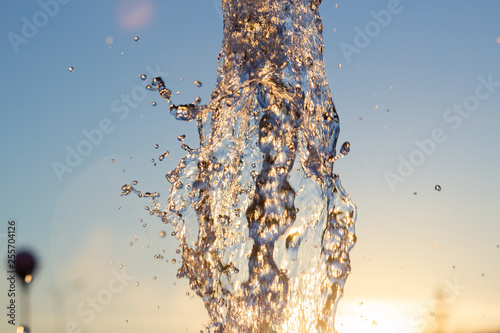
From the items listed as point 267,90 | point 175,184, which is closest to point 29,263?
point 175,184

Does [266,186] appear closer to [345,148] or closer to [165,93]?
[345,148]

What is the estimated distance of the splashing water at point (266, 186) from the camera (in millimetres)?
5051

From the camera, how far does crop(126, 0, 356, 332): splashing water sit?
505 centimetres

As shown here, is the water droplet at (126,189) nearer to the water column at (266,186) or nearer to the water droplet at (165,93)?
the water column at (266,186)

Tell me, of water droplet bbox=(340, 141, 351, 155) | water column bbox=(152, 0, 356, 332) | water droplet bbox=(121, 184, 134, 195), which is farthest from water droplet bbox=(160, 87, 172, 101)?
water droplet bbox=(340, 141, 351, 155)

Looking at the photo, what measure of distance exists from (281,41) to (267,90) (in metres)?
0.52

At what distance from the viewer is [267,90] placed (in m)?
5.15

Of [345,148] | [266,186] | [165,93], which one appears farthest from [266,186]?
[165,93]

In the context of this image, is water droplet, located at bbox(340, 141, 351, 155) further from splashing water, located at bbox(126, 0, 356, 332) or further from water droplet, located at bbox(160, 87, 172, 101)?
water droplet, located at bbox(160, 87, 172, 101)

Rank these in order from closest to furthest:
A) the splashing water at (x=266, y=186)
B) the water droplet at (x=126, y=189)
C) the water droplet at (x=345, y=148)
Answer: the splashing water at (x=266, y=186) → the water droplet at (x=345, y=148) → the water droplet at (x=126, y=189)

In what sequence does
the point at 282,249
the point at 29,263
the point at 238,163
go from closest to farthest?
the point at 282,249 < the point at 238,163 < the point at 29,263

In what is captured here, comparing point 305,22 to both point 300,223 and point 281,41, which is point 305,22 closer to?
point 281,41

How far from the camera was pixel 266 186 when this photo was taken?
520 cm

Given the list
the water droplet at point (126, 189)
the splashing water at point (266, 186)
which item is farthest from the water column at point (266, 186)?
the water droplet at point (126, 189)
